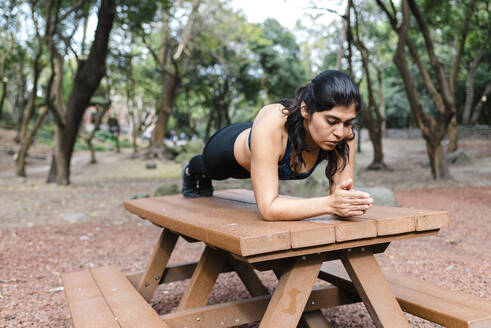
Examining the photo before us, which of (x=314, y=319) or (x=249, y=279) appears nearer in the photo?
(x=314, y=319)

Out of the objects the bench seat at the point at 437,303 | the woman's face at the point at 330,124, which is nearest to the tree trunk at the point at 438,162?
the bench seat at the point at 437,303

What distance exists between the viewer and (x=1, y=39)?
17.6 m

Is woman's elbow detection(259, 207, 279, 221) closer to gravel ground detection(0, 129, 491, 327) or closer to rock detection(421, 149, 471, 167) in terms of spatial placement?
gravel ground detection(0, 129, 491, 327)

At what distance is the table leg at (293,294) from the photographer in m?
1.71

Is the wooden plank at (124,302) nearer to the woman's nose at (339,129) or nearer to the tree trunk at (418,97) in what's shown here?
the woman's nose at (339,129)

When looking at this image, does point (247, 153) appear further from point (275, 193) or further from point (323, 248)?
point (323, 248)

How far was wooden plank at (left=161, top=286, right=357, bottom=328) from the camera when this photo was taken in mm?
2230

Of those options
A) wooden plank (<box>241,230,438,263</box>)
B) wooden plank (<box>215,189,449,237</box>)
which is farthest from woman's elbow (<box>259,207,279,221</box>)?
wooden plank (<box>241,230,438,263</box>)

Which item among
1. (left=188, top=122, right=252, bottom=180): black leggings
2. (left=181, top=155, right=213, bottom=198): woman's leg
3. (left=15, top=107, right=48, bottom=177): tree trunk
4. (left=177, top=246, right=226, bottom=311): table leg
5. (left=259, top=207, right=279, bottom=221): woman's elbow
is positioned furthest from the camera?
(left=15, top=107, right=48, bottom=177): tree trunk

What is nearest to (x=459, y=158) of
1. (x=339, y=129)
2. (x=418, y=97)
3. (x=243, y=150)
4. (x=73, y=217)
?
(x=418, y=97)

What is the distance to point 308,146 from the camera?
2102mm

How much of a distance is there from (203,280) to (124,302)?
44 cm

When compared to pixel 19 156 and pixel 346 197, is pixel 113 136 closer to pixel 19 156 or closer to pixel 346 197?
pixel 19 156

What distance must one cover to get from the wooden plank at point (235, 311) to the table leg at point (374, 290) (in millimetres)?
601
